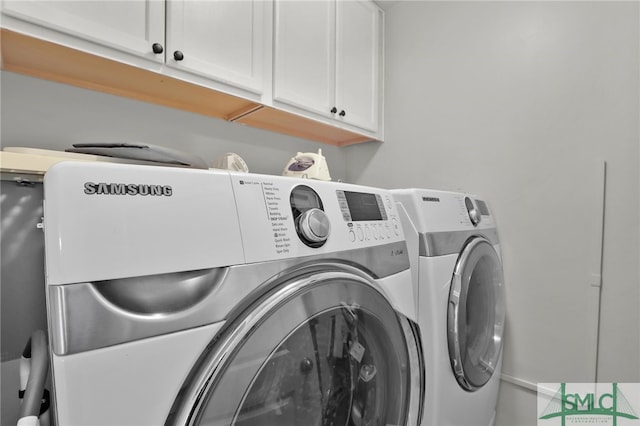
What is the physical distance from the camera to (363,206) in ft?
2.62

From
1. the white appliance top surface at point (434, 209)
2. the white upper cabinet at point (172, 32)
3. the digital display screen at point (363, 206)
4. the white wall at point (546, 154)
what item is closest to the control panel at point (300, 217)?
the digital display screen at point (363, 206)

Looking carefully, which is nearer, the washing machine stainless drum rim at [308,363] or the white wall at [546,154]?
the washing machine stainless drum rim at [308,363]

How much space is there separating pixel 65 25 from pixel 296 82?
869mm

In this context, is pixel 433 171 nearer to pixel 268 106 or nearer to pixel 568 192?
pixel 568 192

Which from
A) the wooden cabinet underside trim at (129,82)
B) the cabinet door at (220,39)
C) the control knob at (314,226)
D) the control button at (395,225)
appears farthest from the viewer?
the cabinet door at (220,39)

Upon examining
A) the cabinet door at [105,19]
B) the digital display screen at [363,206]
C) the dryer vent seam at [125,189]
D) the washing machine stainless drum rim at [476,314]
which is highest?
the cabinet door at [105,19]

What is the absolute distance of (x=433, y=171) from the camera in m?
1.80

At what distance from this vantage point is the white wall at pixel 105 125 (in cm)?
115

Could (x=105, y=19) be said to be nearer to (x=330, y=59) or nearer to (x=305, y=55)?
(x=305, y=55)

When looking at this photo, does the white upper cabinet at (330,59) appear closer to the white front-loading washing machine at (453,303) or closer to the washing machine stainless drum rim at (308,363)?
the white front-loading washing machine at (453,303)

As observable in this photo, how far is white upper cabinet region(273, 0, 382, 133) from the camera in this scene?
1479 mm

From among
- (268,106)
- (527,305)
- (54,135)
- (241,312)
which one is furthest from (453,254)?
(54,135)

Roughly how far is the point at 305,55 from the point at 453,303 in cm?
128

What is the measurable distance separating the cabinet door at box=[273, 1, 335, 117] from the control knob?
0.97 meters
